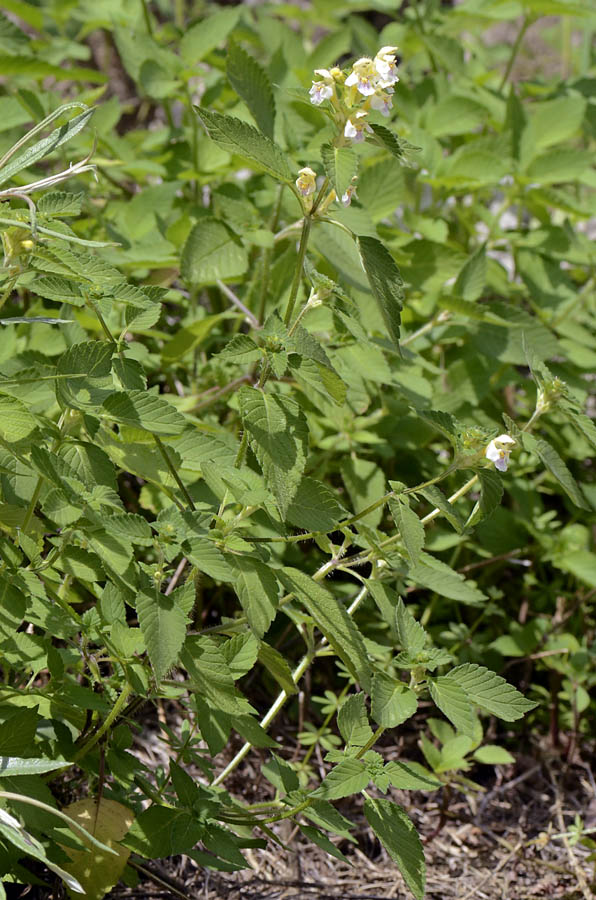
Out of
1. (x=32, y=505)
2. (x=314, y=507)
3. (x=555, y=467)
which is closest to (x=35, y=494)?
(x=32, y=505)

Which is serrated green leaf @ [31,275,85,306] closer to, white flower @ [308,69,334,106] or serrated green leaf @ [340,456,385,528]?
white flower @ [308,69,334,106]

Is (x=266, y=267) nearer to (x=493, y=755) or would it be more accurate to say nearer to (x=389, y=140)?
(x=389, y=140)

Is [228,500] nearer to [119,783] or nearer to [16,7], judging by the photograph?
[119,783]

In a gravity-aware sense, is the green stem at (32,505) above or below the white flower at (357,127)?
below

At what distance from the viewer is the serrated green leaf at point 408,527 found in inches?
48.8

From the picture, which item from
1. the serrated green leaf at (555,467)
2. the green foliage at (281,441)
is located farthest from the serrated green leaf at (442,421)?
the serrated green leaf at (555,467)

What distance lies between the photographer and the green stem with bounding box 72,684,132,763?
1.27 meters

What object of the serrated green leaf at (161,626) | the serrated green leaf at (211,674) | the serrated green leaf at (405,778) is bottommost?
the serrated green leaf at (405,778)

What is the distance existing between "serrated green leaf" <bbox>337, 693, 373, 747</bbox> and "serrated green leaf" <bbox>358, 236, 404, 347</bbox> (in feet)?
1.68

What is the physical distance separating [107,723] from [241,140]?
82 cm

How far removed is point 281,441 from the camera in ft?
3.98

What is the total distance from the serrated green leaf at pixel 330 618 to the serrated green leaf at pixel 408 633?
0.06 metres

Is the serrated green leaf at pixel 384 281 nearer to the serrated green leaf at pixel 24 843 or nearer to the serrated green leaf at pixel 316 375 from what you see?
the serrated green leaf at pixel 316 375

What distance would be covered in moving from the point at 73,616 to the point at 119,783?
289 millimetres
